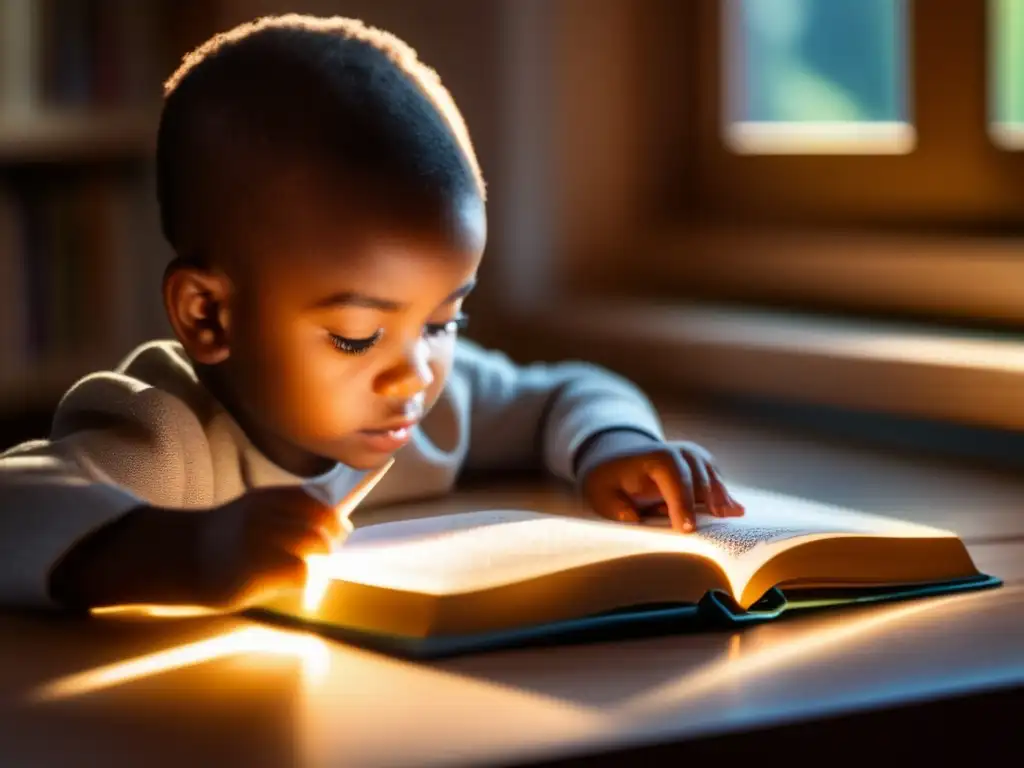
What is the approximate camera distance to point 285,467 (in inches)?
41.9

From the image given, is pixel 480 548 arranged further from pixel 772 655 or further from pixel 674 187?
pixel 674 187

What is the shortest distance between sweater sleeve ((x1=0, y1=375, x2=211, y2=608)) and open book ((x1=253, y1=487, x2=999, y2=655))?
112mm

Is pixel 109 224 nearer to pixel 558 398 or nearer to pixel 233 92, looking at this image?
pixel 558 398

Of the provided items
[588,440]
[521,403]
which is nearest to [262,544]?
[588,440]

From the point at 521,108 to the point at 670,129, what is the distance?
227 millimetres

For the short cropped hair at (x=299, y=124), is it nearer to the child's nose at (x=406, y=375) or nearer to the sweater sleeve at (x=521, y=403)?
the child's nose at (x=406, y=375)

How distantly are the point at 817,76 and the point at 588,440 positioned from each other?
38.7 inches

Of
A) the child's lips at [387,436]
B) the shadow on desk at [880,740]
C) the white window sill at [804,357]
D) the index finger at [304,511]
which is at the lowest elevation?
the white window sill at [804,357]

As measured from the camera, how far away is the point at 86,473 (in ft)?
2.97

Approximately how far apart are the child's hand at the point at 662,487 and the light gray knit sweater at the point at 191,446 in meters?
0.08

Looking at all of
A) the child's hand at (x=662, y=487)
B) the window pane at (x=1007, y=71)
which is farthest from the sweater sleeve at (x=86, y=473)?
the window pane at (x=1007, y=71)

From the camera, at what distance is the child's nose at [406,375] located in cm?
95

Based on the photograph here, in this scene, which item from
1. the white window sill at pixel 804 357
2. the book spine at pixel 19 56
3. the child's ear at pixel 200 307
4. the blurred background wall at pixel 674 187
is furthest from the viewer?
the book spine at pixel 19 56

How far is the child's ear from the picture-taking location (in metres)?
0.97
